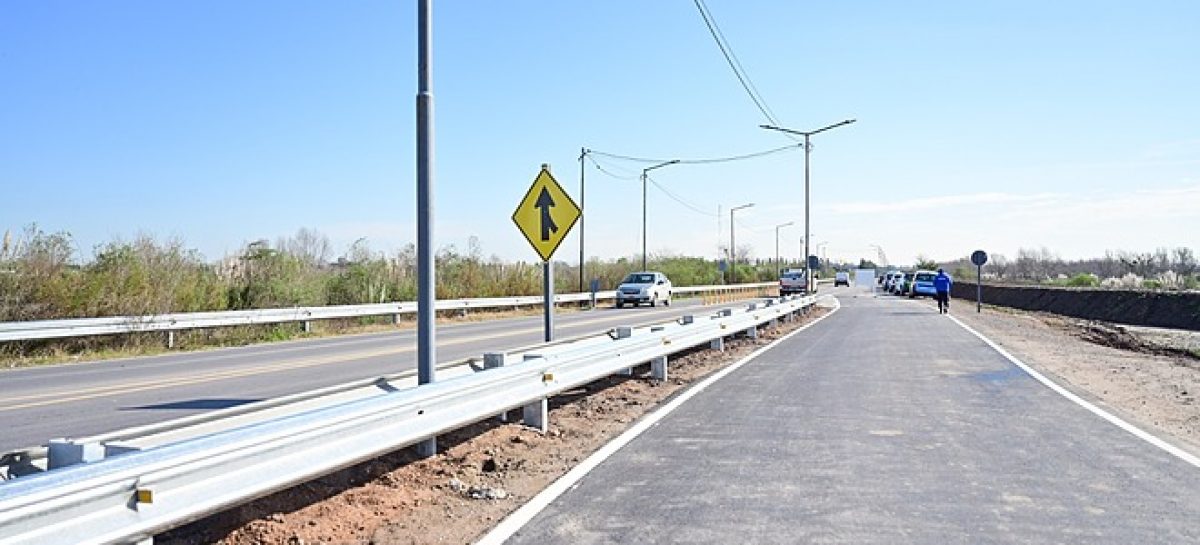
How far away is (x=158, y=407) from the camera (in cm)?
1177

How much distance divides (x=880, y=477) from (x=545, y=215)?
7.94m

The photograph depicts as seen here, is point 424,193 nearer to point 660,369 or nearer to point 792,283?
point 660,369

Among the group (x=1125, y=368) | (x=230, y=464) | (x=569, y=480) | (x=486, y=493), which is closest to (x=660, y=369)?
(x=569, y=480)

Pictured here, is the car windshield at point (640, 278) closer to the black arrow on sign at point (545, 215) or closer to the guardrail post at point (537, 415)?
the black arrow on sign at point (545, 215)

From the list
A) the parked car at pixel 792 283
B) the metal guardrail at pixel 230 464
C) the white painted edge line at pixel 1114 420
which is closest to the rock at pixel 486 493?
the metal guardrail at pixel 230 464

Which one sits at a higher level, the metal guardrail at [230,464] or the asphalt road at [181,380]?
the metal guardrail at [230,464]

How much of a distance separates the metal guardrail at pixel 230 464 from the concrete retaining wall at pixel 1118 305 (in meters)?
37.7

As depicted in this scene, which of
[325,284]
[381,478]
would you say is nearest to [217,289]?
[325,284]

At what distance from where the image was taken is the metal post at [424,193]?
8.67 meters

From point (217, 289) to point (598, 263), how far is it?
141ft

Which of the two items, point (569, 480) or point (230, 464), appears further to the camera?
point (569, 480)

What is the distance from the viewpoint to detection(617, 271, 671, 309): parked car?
47.9 meters

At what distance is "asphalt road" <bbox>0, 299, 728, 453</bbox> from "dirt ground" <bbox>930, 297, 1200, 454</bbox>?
10071 millimetres

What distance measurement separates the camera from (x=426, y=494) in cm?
728
